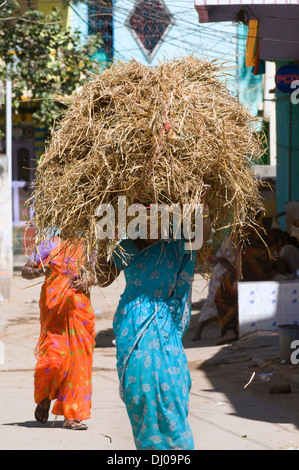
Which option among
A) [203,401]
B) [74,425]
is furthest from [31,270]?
[203,401]

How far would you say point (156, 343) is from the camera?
3256 millimetres

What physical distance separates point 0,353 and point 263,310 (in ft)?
9.97

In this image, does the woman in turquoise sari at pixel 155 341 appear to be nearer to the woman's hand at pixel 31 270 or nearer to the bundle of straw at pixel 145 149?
the bundle of straw at pixel 145 149

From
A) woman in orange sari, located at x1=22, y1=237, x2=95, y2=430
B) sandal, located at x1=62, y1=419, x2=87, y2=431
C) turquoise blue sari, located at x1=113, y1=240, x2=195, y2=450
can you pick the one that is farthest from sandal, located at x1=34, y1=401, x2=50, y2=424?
turquoise blue sari, located at x1=113, y1=240, x2=195, y2=450

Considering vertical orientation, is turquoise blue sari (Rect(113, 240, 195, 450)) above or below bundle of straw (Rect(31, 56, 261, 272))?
below

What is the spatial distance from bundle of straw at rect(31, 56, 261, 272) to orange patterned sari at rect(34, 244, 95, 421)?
1.72 m

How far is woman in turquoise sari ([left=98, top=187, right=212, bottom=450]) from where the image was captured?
320 centimetres

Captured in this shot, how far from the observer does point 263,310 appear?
8312 millimetres

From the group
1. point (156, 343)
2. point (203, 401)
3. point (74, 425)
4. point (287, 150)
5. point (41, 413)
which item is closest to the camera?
point (156, 343)

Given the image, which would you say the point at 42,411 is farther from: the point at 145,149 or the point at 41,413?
the point at 145,149

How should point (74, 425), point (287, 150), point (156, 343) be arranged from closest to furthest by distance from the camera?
point (156, 343) < point (74, 425) < point (287, 150)

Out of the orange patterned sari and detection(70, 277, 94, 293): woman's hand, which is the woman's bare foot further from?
detection(70, 277, 94, 293): woman's hand

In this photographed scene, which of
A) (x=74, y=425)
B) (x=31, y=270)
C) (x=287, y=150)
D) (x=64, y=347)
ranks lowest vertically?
(x=74, y=425)

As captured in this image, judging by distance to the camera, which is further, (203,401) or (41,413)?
(203,401)
